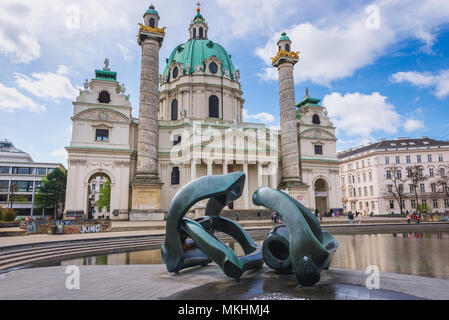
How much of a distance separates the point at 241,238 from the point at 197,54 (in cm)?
4830

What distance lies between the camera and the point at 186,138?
4166 cm

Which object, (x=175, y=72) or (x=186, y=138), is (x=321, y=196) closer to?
(x=186, y=138)

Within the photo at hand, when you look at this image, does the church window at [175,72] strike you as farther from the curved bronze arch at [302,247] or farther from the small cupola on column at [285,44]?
the curved bronze arch at [302,247]

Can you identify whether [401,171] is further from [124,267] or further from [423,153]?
[124,267]

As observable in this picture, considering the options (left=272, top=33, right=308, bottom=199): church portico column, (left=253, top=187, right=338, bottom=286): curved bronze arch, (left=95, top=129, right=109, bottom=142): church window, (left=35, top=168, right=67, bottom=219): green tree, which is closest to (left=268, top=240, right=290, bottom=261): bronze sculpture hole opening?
(left=253, top=187, right=338, bottom=286): curved bronze arch

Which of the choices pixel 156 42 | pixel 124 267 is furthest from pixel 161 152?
pixel 124 267

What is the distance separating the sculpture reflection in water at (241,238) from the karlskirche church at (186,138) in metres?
25.2

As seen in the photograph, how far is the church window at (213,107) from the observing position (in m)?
49.1

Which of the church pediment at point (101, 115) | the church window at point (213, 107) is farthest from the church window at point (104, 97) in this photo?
the church window at point (213, 107)

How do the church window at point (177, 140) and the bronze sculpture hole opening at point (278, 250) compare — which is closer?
the bronze sculpture hole opening at point (278, 250)

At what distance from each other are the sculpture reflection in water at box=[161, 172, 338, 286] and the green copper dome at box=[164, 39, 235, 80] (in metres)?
45.2

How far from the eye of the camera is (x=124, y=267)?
9.70 m

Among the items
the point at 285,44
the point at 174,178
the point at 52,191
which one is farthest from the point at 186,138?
the point at 52,191

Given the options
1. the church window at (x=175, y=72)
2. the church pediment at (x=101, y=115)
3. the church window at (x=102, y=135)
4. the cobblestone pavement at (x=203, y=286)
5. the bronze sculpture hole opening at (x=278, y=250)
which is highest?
the church window at (x=175, y=72)
